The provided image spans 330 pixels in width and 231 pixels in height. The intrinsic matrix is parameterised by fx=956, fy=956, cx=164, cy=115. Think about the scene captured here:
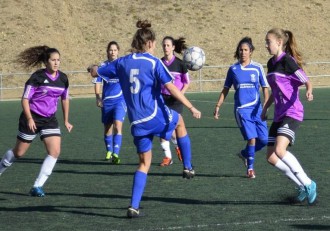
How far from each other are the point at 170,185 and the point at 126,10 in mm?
33798

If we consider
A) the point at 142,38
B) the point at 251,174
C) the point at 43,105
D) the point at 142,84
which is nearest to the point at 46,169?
the point at 43,105

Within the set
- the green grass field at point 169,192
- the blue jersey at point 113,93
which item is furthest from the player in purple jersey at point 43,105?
the blue jersey at point 113,93

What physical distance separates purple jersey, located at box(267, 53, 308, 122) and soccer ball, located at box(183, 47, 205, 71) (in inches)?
152

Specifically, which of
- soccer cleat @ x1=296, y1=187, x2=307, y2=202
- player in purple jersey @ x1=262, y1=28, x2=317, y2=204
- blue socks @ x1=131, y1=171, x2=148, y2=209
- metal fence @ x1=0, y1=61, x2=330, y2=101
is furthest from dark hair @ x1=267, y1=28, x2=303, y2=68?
metal fence @ x1=0, y1=61, x2=330, y2=101

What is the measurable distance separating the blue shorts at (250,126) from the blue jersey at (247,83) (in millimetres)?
97

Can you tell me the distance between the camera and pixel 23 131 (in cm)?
1075

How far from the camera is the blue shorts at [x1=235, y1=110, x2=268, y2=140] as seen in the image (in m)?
12.0

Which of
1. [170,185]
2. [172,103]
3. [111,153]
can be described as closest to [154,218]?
[170,185]

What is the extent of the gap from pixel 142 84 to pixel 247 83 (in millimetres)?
3522

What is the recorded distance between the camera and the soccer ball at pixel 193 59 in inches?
530

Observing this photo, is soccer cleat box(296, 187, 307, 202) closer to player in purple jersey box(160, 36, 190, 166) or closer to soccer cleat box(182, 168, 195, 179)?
soccer cleat box(182, 168, 195, 179)

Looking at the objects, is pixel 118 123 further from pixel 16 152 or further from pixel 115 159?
pixel 16 152

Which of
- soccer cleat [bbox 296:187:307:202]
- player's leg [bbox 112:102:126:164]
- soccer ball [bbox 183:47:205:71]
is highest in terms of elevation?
soccer ball [bbox 183:47:205:71]

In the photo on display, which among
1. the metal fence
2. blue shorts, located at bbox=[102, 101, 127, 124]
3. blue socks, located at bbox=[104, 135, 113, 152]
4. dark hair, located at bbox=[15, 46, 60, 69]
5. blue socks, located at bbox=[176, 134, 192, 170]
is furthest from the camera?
the metal fence
